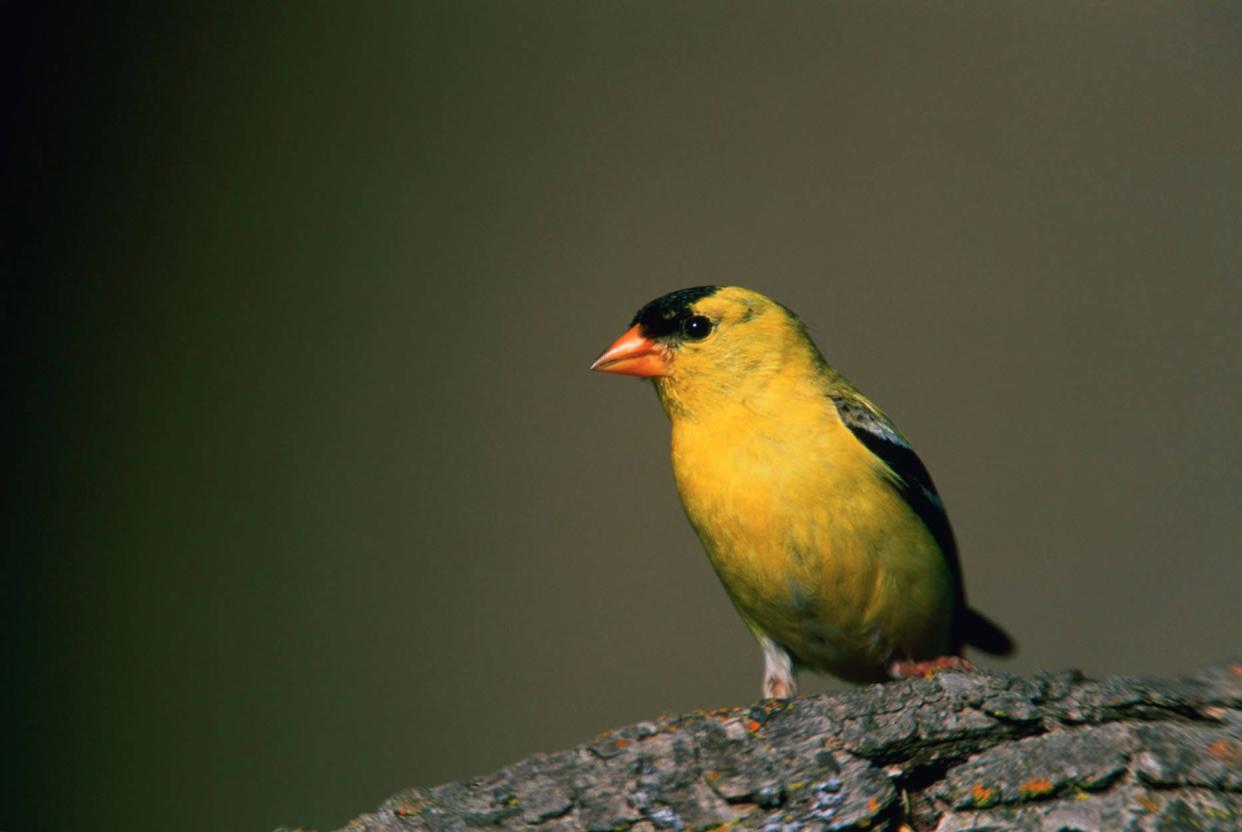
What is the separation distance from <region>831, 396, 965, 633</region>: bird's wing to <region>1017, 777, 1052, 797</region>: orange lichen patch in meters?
0.57

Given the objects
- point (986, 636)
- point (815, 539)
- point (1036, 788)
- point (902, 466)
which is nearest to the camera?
point (1036, 788)

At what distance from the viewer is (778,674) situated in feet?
6.11

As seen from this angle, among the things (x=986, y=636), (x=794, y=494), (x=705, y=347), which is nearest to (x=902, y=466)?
(x=794, y=494)

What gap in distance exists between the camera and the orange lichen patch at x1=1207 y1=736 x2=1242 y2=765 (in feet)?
4.30

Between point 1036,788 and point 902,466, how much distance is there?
0.63 meters

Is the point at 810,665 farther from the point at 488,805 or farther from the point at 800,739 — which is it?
the point at 488,805

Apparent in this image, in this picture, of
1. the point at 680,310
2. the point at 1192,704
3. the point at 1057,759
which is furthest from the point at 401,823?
the point at 1192,704

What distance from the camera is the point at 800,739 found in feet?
4.49

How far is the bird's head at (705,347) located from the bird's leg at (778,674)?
0.45 m

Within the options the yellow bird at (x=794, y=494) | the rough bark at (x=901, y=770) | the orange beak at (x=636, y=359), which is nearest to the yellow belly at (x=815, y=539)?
the yellow bird at (x=794, y=494)

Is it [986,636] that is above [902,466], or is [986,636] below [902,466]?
below

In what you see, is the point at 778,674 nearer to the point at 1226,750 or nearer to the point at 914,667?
the point at 914,667

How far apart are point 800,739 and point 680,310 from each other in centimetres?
77

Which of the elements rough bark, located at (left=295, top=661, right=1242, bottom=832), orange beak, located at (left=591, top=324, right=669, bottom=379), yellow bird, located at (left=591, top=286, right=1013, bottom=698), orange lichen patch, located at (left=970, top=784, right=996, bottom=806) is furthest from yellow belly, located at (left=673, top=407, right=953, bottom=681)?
orange lichen patch, located at (left=970, top=784, right=996, bottom=806)
